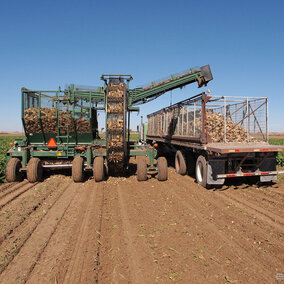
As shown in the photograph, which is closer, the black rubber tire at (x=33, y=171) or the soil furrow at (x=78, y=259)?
the soil furrow at (x=78, y=259)

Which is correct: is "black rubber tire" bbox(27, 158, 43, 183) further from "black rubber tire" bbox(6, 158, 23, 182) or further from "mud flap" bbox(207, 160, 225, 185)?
"mud flap" bbox(207, 160, 225, 185)

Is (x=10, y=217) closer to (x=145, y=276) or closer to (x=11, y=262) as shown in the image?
(x=11, y=262)

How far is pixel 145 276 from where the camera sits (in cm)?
311

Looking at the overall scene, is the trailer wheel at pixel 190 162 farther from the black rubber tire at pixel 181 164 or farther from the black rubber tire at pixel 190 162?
the black rubber tire at pixel 181 164

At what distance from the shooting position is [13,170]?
8.73m

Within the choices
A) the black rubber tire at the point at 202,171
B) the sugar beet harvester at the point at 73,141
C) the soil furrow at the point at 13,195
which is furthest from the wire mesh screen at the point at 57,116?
the black rubber tire at the point at 202,171

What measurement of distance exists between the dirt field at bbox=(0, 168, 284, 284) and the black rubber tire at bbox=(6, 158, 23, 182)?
1816 mm

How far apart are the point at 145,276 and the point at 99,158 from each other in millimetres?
5991

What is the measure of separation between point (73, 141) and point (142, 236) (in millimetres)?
6389

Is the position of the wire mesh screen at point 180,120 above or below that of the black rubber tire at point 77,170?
above

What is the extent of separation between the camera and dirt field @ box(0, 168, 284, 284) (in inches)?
126

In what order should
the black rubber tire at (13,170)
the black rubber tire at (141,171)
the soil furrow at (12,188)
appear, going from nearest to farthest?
the soil furrow at (12,188)
the black rubber tire at (13,170)
the black rubber tire at (141,171)

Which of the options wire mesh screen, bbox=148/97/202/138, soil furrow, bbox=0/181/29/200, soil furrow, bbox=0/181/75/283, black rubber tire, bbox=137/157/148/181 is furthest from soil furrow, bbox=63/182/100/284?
wire mesh screen, bbox=148/97/202/138

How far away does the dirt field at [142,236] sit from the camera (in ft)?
10.5
